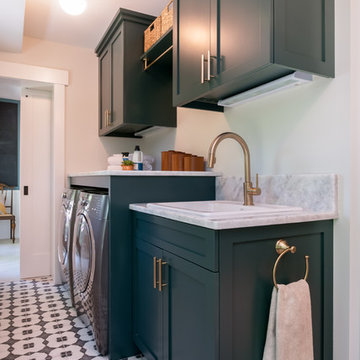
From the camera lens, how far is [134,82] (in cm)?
248

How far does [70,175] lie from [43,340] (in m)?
1.49

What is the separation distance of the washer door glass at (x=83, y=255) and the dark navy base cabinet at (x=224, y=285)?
54 centimetres

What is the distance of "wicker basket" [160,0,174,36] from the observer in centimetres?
197

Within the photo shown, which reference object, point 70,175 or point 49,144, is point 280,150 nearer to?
point 70,175

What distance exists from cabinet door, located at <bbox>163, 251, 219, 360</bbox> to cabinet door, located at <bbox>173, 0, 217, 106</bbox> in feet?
2.80

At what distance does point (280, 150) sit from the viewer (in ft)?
5.34

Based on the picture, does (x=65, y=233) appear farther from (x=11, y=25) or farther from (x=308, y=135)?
(x=308, y=135)

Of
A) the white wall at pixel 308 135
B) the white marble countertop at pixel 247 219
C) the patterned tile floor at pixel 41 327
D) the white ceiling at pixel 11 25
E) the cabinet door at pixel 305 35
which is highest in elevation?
the white ceiling at pixel 11 25

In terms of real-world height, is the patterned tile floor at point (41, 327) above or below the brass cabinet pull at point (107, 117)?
below

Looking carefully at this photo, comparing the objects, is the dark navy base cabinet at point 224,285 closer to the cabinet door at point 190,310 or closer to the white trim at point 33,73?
the cabinet door at point 190,310

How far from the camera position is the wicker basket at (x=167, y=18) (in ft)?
6.46

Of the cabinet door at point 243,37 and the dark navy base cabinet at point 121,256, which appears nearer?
the cabinet door at point 243,37

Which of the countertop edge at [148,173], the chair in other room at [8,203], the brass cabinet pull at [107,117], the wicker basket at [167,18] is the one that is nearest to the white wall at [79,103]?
the brass cabinet pull at [107,117]

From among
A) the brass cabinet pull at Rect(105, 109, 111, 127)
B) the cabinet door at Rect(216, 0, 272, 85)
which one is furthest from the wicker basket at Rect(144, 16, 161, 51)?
the cabinet door at Rect(216, 0, 272, 85)
